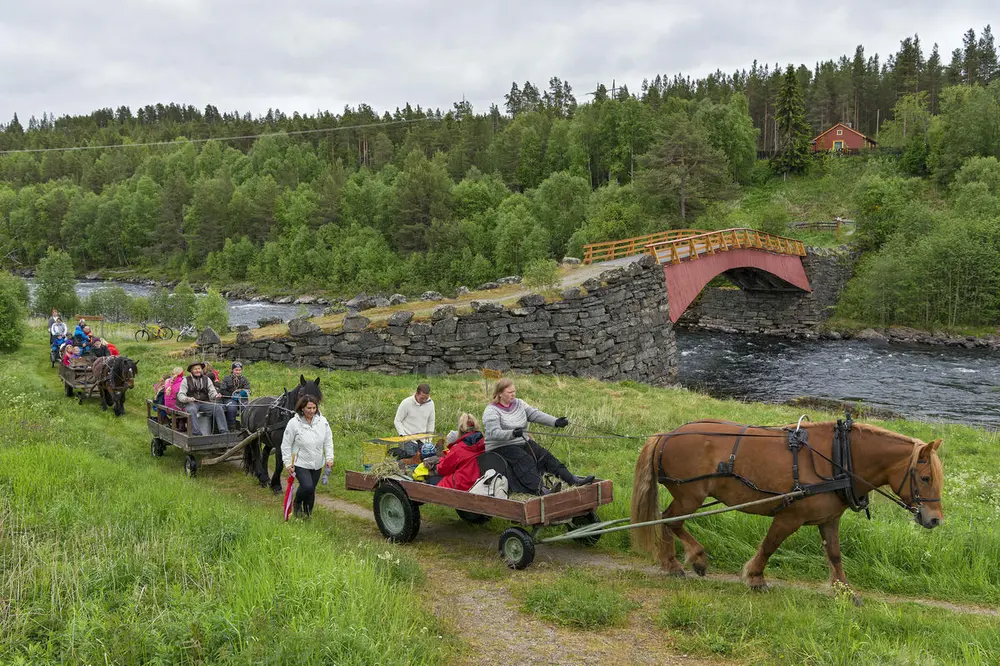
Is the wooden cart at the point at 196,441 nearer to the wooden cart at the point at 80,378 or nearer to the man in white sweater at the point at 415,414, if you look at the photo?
the man in white sweater at the point at 415,414

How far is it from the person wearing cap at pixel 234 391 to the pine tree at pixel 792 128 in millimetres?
82110

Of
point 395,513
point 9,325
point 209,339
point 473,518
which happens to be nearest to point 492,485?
point 395,513

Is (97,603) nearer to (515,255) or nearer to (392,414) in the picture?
(392,414)

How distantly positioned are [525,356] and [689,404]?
639 centimetres

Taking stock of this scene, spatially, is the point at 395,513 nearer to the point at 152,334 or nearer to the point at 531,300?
the point at 531,300

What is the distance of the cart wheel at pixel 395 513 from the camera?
965cm

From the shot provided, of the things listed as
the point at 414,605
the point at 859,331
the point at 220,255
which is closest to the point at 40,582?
the point at 414,605

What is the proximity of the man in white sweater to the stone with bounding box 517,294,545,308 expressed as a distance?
14670 mm

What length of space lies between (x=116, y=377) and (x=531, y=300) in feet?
44.3

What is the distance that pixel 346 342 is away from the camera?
24031 millimetres

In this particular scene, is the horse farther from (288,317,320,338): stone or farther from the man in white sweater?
(288,317,320,338): stone

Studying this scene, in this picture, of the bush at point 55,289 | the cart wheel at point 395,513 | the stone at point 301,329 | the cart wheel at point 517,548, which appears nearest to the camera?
the cart wheel at point 517,548

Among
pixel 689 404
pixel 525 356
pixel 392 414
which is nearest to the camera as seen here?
pixel 392 414

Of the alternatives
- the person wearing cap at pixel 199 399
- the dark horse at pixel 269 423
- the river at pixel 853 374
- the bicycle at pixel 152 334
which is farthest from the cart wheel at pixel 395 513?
the bicycle at pixel 152 334
